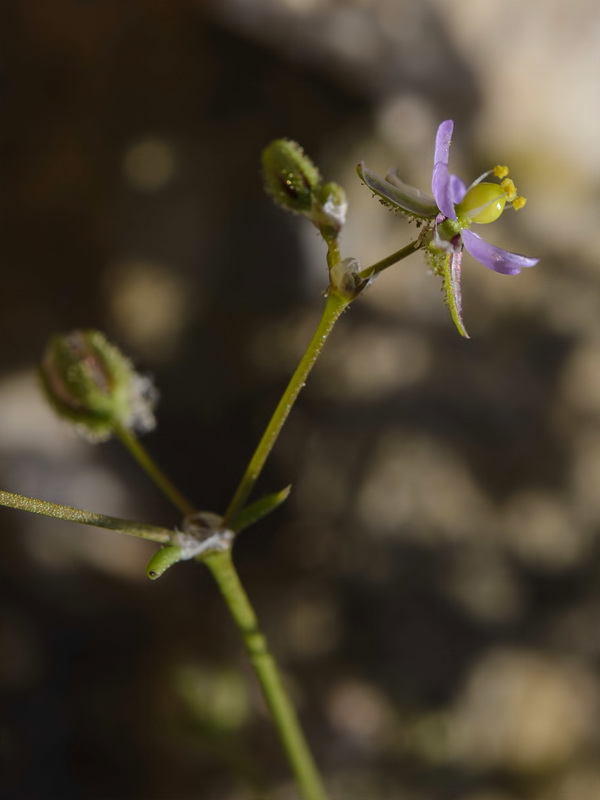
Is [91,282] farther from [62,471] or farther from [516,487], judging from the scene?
[516,487]

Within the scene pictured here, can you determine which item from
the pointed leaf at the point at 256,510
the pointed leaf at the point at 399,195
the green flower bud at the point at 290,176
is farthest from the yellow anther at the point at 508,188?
the pointed leaf at the point at 256,510

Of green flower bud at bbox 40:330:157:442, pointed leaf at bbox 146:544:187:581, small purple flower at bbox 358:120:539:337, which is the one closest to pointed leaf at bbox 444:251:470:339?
small purple flower at bbox 358:120:539:337

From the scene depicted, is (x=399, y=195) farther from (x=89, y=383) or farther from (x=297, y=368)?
(x=89, y=383)

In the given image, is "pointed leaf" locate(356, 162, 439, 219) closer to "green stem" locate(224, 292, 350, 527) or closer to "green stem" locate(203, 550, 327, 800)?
"green stem" locate(224, 292, 350, 527)

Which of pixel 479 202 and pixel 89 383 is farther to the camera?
pixel 89 383

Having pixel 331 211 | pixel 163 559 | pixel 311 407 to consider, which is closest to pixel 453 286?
pixel 331 211

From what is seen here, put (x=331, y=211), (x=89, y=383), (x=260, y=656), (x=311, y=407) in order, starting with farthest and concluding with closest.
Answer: (x=311, y=407) → (x=89, y=383) → (x=260, y=656) → (x=331, y=211)

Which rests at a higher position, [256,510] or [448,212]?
[448,212]

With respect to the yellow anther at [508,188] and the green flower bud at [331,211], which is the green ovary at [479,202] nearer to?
the yellow anther at [508,188]
